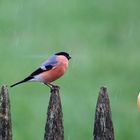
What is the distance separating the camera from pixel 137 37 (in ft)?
30.1

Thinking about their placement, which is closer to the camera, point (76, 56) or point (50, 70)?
point (50, 70)

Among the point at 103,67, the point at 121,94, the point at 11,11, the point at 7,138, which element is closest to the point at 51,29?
the point at 11,11

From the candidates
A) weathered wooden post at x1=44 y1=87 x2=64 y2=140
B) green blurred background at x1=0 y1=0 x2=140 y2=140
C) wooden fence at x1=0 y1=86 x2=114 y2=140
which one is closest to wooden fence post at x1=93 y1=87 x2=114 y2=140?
wooden fence at x1=0 y1=86 x2=114 y2=140

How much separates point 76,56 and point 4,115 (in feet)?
12.4

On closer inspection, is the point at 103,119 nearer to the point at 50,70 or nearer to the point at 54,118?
the point at 54,118

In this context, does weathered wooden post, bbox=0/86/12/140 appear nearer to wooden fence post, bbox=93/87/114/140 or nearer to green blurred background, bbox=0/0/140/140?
wooden fence post, bbox=93/87/114/140

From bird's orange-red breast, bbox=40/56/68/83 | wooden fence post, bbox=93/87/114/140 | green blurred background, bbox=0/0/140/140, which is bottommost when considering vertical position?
wooden fence post, bbox=93/87/114/140

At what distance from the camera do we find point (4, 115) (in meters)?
4.92

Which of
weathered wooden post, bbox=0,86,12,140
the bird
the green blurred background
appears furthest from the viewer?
the green blurred background

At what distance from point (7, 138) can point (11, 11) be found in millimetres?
4746

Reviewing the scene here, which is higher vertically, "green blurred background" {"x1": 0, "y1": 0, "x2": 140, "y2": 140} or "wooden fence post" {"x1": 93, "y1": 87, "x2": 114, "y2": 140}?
"green blurred background" {"x1": 0, "y1": 0, "x2": 140, "y2": 140}

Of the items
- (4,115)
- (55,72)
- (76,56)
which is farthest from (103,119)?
(76,56)

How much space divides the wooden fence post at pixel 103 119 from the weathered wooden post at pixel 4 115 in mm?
570

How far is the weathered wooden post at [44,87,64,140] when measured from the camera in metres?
4.93
